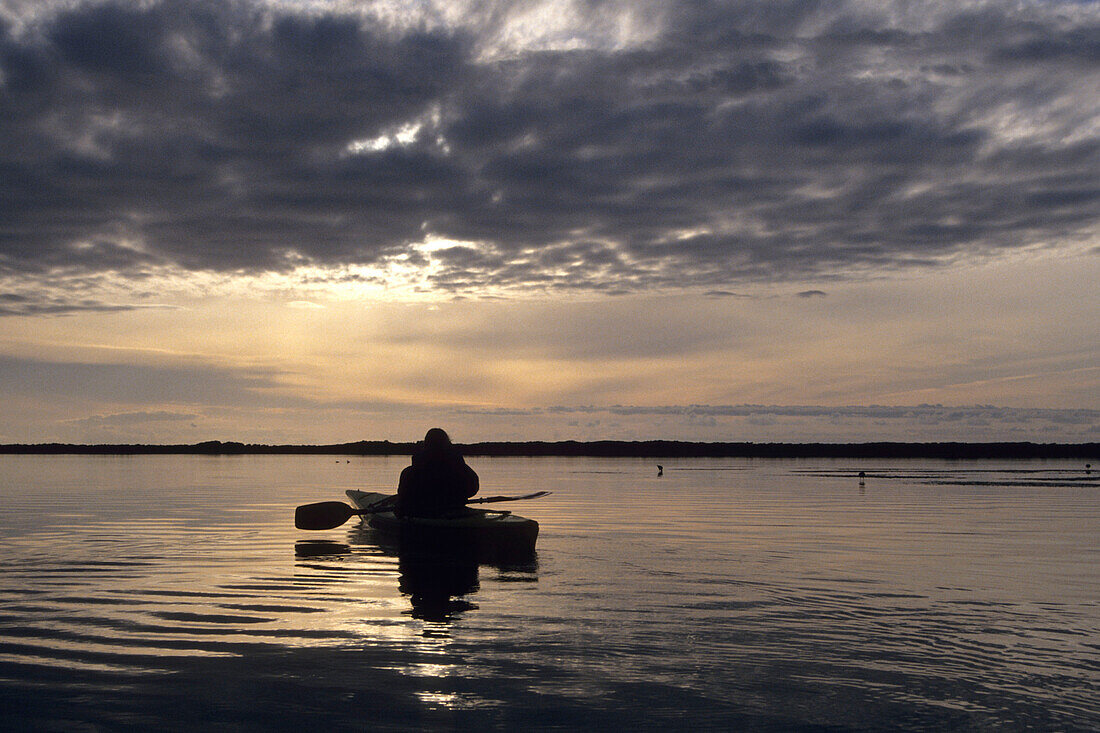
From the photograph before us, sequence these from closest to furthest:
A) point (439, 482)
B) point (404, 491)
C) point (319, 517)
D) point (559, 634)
Result: point (559, 634), point (439, 482), point (404, 491), point (319, 517)

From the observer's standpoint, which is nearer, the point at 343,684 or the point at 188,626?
the point at 343,684

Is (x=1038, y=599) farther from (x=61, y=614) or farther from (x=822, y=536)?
(x=61, y=614)

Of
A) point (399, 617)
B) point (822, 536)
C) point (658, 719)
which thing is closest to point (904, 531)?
point (822, 536)

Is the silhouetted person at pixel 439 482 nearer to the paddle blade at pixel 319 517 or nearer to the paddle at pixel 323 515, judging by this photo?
the paddle at pixel 323 515

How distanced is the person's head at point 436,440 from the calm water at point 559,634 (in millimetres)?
2882

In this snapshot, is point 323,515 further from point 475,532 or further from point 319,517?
point 475,532

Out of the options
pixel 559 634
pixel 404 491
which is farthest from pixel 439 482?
pixel 559 634

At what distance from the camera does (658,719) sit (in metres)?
7.10

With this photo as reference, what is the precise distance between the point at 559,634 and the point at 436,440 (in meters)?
9.64

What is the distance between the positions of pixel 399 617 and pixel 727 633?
4383 millimetres

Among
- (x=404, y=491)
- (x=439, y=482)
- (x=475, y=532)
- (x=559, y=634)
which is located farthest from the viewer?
(x=404, y=491)

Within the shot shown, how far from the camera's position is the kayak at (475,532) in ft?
60.5

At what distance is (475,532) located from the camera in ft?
61.5

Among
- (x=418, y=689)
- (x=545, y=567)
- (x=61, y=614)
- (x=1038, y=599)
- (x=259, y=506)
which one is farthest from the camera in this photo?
(x=259, y=506)
